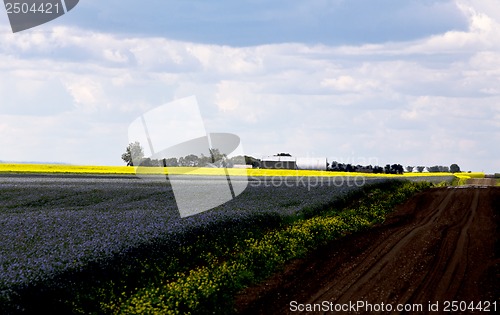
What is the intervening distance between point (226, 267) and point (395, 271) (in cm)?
528

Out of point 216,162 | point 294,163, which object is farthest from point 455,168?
point 216,162

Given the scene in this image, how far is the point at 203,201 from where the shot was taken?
37469 mm

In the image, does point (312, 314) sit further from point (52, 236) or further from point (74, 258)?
point (52, 236)

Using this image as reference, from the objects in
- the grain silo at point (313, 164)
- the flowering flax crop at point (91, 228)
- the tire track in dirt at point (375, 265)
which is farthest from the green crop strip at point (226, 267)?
the grain silo at point (313, 164)

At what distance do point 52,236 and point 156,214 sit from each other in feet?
22.7

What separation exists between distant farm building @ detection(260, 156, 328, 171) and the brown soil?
3427 inches

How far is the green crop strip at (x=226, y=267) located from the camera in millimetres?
15703

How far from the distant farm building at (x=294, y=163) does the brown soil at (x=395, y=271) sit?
8704 centimetres

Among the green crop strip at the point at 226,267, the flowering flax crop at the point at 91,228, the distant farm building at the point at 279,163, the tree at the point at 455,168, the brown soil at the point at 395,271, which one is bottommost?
the tree at the point at 455,168

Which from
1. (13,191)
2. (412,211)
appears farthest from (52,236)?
(13,191)

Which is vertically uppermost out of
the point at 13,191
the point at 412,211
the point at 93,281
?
the point at 13,191

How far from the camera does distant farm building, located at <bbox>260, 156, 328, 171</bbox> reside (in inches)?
4638

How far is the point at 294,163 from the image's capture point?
12206 cm
